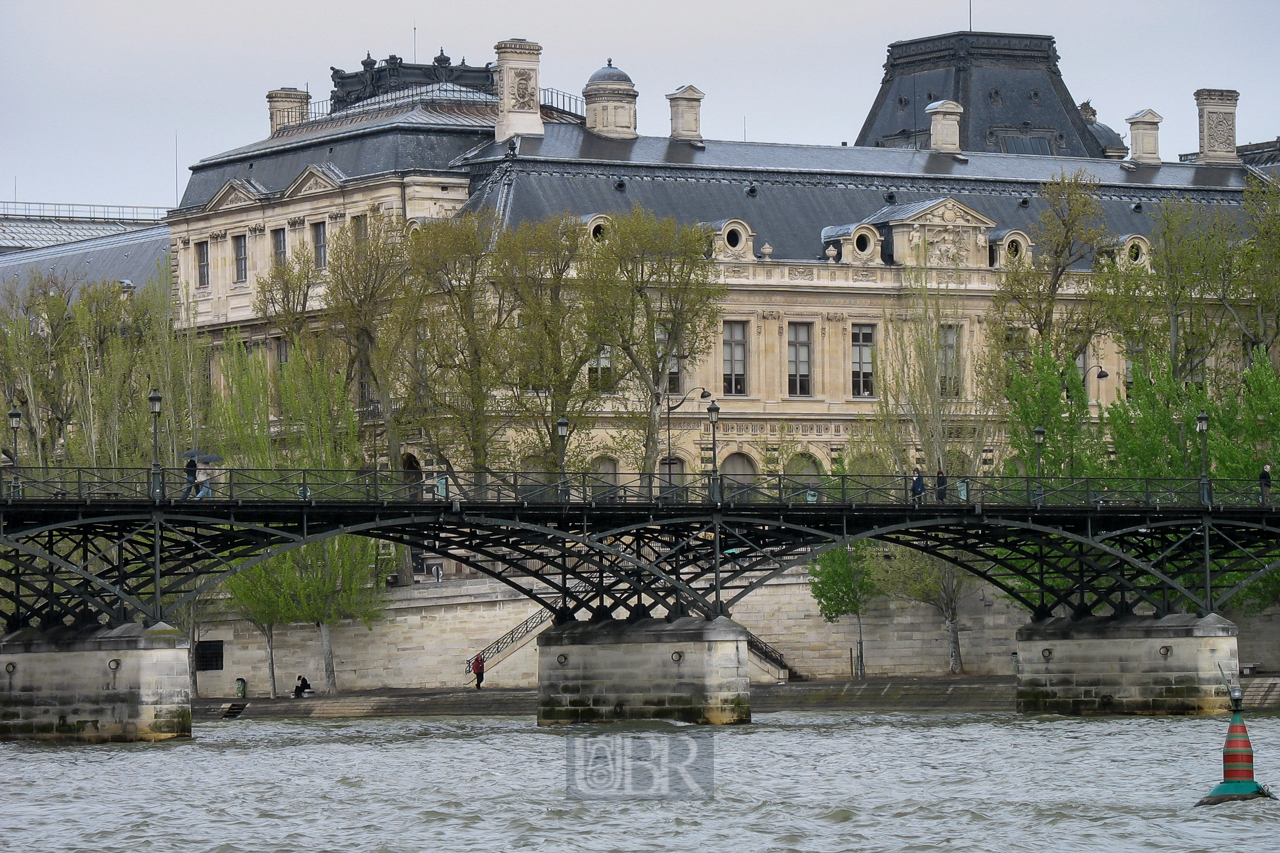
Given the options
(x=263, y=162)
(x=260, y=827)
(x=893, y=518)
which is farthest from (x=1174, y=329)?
(x=260, y=827)

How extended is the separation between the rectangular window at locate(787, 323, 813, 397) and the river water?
3326 centimetres

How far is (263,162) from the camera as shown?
105 metres

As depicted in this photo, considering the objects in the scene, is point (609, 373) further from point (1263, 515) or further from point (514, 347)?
point (1263, 515)

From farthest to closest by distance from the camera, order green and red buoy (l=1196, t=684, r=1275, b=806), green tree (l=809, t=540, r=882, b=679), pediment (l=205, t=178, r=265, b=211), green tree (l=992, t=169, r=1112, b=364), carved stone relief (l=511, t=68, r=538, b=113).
Answer: pediment (l=205, t=178, r=265, b=211)
carved stone relief (l=511, t=68, r=538, b=113)
green tree (l=992, t=169, r=1112, b=364)
green tree (l=809, t=540, r=882, b=679)
green and red buoy (l=1196, t=684, r=1275, b=806)

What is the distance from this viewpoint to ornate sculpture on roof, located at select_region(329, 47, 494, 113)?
109 metres

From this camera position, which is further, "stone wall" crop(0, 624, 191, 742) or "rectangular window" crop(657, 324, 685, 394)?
"rectangular window" crop(657, 324, 685, 394)

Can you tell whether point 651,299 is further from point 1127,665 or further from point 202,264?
point 1127,665

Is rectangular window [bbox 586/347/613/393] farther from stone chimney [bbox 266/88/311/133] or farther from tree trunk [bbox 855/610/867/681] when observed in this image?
stone chimney [bbox 266/88/311/133]

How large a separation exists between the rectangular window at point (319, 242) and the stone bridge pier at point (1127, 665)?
118 ft

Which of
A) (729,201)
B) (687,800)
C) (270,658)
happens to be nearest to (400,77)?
(729,201)

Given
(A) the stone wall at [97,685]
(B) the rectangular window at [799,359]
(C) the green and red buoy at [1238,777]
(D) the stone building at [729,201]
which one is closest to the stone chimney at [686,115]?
(D) the stone building at [729,201]

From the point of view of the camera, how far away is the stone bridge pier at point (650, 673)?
219 feet

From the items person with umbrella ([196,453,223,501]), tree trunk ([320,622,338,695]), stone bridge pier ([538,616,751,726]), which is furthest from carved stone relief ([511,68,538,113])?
stone bridge pier ([538,616,751,726])

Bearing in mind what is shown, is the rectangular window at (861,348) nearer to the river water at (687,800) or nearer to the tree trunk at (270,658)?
the tree trunk at (270,658)
